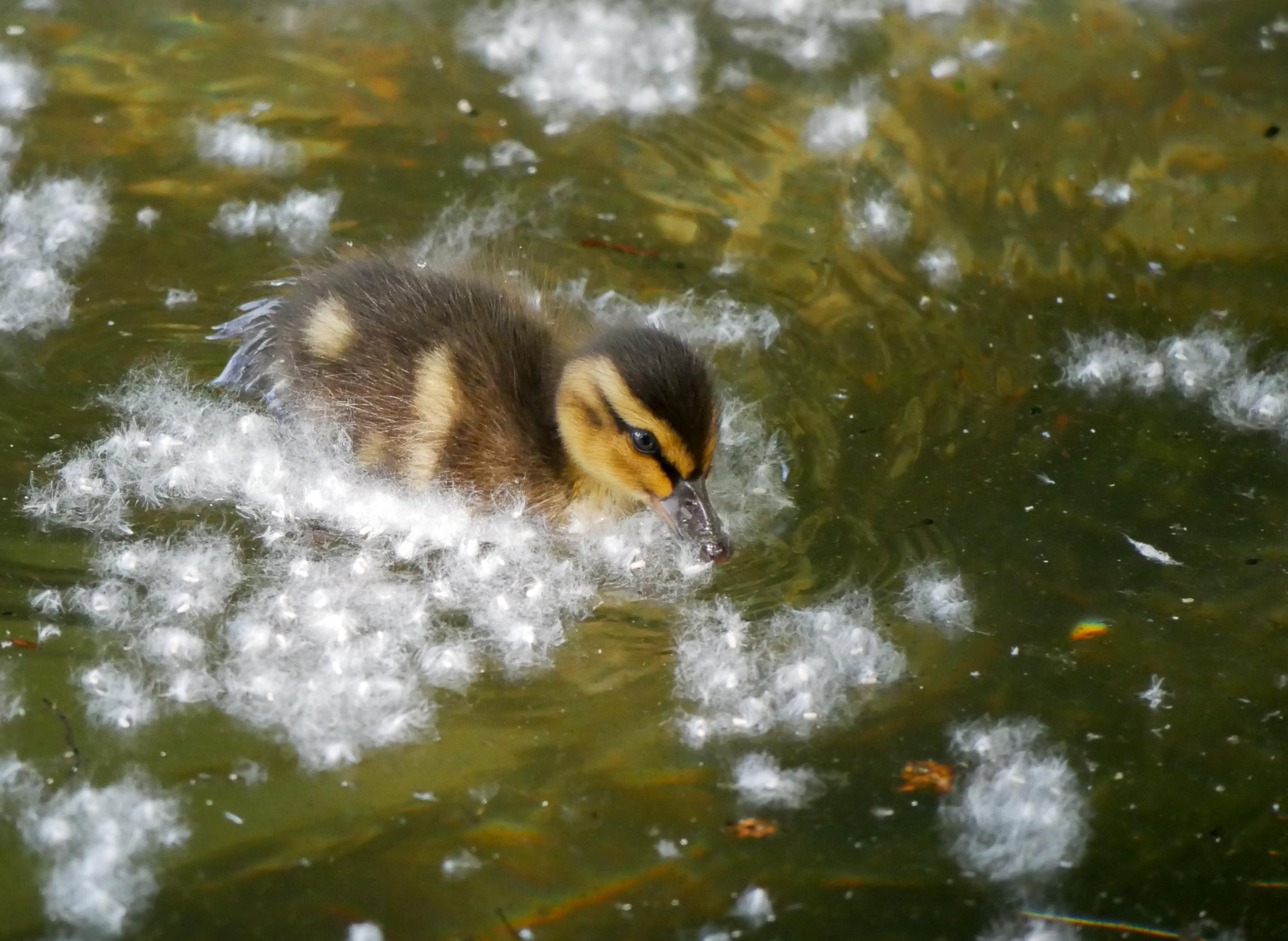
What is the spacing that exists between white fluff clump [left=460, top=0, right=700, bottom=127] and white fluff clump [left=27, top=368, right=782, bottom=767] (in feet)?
2.96

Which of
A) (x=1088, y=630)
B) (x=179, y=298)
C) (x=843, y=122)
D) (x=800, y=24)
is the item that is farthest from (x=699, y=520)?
(x=800, y=24)

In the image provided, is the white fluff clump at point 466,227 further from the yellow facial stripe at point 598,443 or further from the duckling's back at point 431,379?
the yellow facial stripe at point 598,443

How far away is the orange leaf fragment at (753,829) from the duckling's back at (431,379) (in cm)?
60

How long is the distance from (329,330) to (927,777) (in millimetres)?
1077

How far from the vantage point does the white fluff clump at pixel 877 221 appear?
8.45 ft

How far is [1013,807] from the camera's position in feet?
5.78

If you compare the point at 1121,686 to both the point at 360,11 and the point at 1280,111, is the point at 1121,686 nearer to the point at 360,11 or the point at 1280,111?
the point at 1280,111

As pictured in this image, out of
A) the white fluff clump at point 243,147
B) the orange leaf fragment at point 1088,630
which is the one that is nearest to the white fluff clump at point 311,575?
the orange leaf fragment at point 1088,630

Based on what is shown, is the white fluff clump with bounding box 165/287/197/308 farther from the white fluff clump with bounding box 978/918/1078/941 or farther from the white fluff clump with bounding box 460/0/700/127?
the white fluff clump with bounding box 978/918/1078/941

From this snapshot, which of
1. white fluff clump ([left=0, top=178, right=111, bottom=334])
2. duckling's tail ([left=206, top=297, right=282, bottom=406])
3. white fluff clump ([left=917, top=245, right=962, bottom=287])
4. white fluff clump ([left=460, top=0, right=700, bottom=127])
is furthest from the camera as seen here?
white fluff clump ([left=460, top=0, right=700, bottom=127])

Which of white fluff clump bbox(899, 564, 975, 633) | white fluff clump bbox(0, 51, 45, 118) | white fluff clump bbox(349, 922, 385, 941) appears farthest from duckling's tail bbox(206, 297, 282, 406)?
white fluff clump bbox(899, 564, 975, 633)

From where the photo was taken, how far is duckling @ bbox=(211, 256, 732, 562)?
6.59 feet

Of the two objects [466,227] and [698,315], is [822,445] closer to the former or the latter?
[698,315]

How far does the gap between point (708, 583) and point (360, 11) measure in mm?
1606
